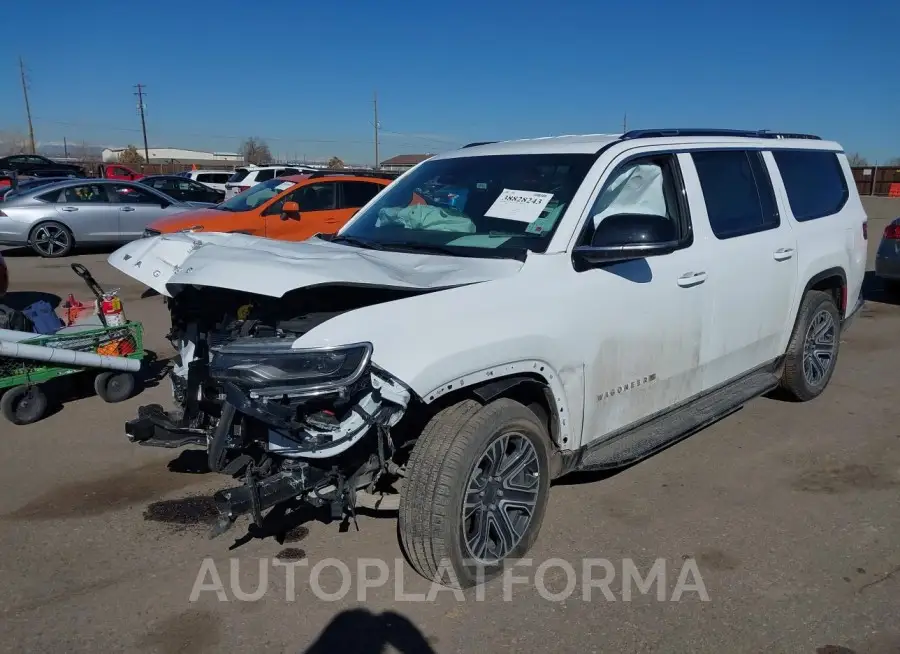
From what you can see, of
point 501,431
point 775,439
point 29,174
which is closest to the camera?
point 501,431

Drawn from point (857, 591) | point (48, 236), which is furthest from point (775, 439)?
point (48, 236)

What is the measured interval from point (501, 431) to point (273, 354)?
3.38 feet

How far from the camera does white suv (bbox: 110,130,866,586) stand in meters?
3.05

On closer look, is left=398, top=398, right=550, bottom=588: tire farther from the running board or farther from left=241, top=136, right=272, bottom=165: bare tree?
left=241, top=136, right=272, bottom=165: bare tree

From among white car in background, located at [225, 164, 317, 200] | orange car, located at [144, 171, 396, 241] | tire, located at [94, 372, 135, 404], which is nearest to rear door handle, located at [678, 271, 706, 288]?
tire, located at [94, 372, 135, 404]

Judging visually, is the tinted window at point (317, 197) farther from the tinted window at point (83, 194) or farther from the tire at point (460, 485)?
the tire at point (460, 485)

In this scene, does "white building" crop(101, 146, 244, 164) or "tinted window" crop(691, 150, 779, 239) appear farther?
"white building" crop(101, 146, 244, 164)

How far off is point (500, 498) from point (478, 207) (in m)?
1.65

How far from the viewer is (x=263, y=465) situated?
10.6ft

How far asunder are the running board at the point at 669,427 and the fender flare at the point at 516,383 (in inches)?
9.1

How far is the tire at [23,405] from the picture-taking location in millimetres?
5418

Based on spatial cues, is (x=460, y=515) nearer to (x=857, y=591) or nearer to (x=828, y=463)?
(x=857, y=591)

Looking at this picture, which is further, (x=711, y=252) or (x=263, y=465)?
(x=711, y=252)

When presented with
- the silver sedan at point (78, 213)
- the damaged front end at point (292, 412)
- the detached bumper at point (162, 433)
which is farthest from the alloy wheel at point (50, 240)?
the damaged front end at point (292, 412)
